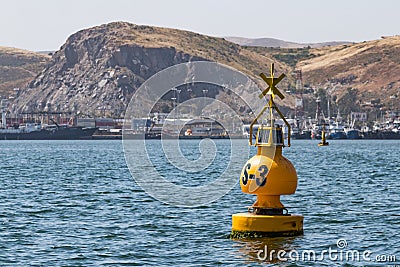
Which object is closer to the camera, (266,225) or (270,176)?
(270,176)

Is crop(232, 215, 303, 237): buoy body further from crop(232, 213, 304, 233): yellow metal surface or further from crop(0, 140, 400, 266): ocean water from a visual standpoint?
crop(0, 140, 400, 266): ocean water

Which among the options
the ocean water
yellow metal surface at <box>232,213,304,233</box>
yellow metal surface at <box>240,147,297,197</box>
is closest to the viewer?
the ocean water

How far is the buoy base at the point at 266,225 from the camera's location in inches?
1304

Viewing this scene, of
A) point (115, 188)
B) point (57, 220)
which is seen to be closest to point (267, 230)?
point (57, 220)

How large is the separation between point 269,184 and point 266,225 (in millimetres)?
1496

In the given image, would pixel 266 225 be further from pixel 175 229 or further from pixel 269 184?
pixel 175 229

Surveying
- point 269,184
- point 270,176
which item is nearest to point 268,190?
point 269,184

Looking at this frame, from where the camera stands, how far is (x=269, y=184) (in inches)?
1289

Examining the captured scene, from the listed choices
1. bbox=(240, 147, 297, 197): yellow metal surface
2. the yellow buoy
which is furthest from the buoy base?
bbox=(240, 147, 297, 197): yellow metal surface

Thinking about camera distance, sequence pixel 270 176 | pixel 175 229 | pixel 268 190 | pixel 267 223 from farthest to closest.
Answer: pixel 175 229
pixel 267 223
pixel 268 190
pixel 270 176

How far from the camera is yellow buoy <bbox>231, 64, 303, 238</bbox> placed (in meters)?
32.8

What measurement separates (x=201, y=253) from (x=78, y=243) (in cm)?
537

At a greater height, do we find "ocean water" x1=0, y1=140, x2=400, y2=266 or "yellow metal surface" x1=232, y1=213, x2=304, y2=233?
"yellow metal surface" x1=232, y1=213, x2=304, y2=233

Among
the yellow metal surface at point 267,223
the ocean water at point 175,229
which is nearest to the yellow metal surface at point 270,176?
the yellow metal surface at point 267,223
